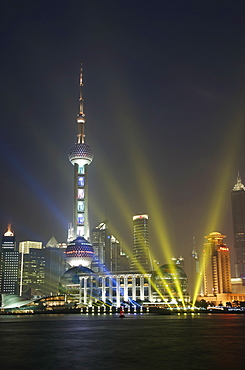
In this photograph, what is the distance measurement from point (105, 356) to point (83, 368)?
855 centimetres

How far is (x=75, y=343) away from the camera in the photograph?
204 ft

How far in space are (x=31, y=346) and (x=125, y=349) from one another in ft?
41.1

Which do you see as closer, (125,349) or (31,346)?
(125,349)

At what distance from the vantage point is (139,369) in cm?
3838

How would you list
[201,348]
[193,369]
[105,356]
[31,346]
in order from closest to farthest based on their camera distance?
1. [193,369]
2. [105,356]
3. [201,348]
4. [31,346]

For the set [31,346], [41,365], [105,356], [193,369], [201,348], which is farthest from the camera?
[31,346]

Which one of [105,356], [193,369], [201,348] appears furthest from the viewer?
[201,348]

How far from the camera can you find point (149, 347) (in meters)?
55.7

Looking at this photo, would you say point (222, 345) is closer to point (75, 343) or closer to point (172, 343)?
point (172, 343)

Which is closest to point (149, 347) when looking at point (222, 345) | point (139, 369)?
point (222, 345)

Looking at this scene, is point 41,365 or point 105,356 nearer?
point 41,365

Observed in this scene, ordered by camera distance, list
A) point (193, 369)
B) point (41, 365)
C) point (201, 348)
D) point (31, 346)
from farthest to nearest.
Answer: point (31, 346) → point (201, 348) → point (41, 365) → point (193, 369)

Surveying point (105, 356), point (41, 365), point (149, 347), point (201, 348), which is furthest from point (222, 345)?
point (41, 365)

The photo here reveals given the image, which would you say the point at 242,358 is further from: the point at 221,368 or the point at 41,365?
the point at 41,365
